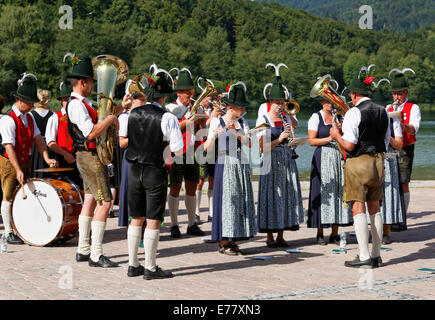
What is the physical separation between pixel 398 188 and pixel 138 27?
117465 millimetres

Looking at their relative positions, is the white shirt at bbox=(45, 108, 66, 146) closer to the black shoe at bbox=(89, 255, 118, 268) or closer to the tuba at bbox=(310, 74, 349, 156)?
the black shoe at bbox=(89, 255, 118, 268)

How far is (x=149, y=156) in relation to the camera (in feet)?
22.6

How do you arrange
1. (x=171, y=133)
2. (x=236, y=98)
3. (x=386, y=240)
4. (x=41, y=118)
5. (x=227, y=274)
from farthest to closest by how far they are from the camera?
(x=41, y=118)
(x=386, y=240)
(x=236, y=98)
(x=227, y=274)
(x=171, y=133)

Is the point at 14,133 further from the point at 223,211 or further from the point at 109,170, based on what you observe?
the point at 223,211

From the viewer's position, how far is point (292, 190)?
8766 millimetres

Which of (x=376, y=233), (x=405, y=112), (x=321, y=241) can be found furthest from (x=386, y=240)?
(x=405, y=112)

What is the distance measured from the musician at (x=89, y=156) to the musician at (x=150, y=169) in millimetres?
654

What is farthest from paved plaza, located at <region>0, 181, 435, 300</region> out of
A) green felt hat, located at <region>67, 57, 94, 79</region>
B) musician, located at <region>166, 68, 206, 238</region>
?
green felt hat, located at <region>67, 57, 94, 79</region>

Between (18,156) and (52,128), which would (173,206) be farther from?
(18,156)

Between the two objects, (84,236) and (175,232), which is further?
(175,232)

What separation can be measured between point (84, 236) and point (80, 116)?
4.78 ft

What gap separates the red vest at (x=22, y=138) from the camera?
9008 mm

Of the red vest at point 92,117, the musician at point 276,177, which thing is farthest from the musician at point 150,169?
the musician at point 276,177

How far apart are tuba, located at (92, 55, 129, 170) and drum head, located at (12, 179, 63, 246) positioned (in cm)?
93
